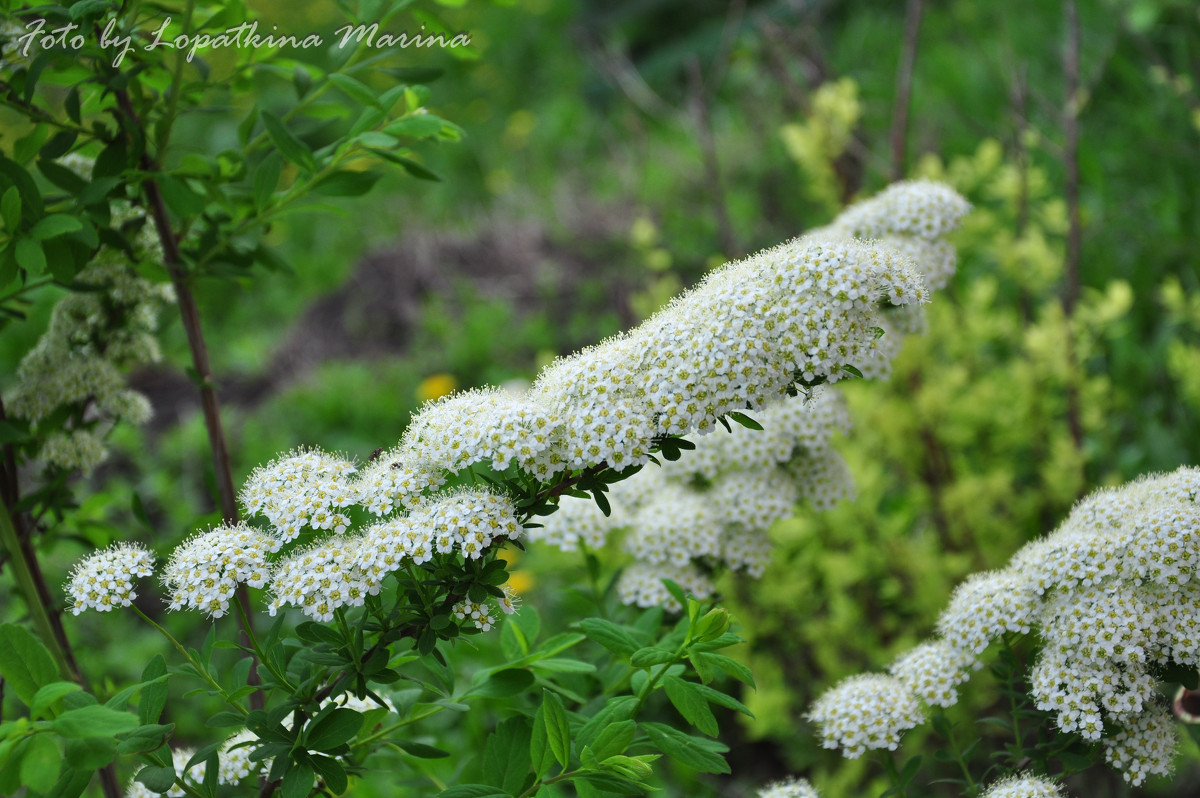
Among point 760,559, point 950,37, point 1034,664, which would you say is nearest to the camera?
point 1034,664

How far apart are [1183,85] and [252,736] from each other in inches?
140

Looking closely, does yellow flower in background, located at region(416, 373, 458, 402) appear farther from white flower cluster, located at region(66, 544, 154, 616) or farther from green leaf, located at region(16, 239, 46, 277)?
white flower cluster, located at region(66, 544, 154, 616)

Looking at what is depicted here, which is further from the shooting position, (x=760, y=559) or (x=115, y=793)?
(x=760, y=559)

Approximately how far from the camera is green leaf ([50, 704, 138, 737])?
1.12 m

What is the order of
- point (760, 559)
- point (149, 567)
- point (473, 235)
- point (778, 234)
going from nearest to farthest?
point (149, 567)
point (760, 559)
point (778, 234)
point (473, 235)

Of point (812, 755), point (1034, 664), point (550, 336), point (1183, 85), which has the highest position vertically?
point (1183, 85)

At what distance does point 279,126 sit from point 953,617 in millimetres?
1390

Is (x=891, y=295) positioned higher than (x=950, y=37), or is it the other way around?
(x=950, y=37)

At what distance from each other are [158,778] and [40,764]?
23cm

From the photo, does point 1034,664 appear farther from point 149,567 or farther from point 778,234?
point 778,234

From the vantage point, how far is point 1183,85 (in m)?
3.36

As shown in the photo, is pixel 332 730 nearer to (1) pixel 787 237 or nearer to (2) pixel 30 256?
(2) pixel 30 256

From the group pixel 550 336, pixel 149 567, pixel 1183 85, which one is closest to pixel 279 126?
pixel 149 567

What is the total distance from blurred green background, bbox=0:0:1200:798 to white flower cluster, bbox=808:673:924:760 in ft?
3.75
